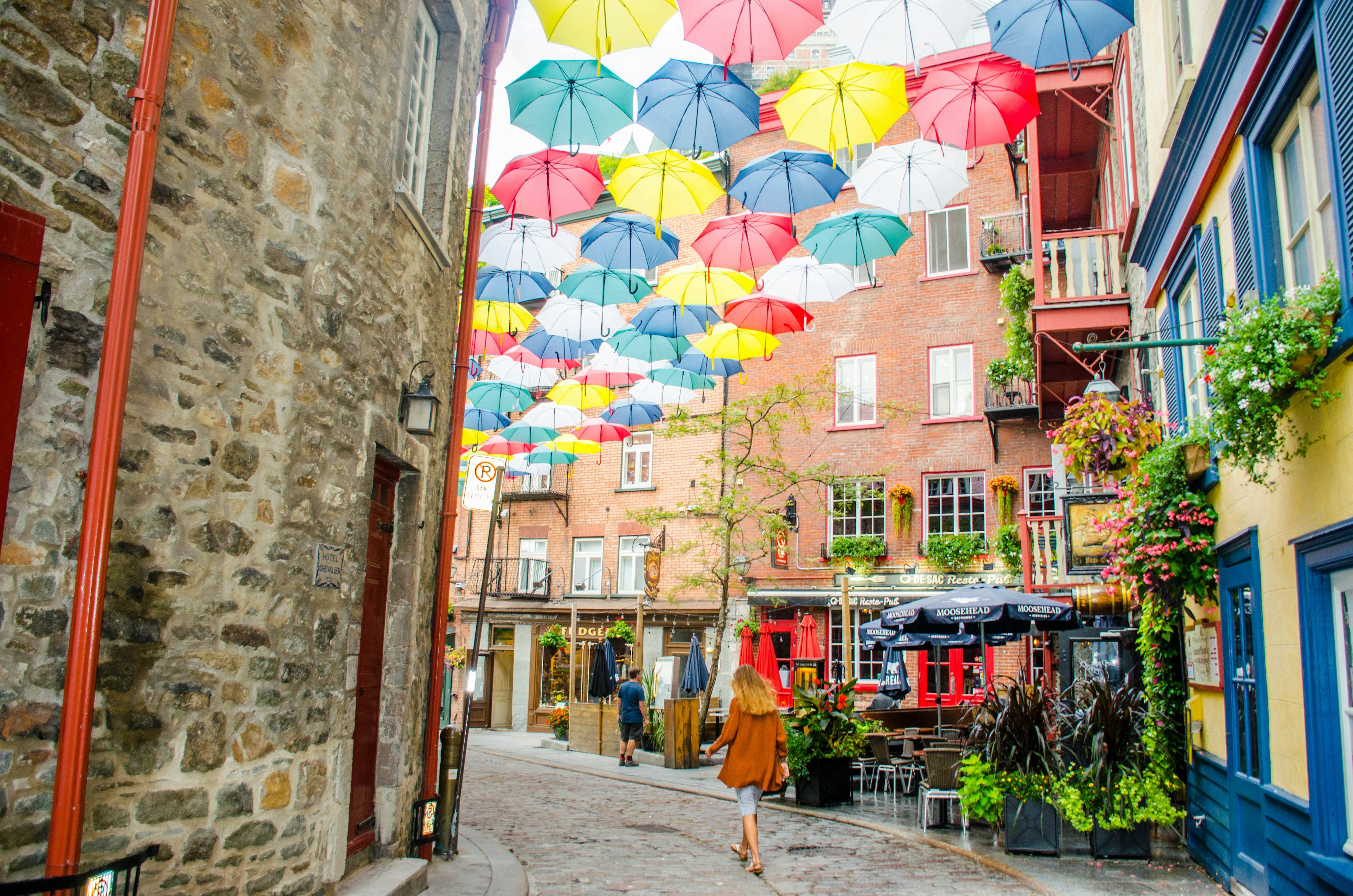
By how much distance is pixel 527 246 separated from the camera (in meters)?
12.8

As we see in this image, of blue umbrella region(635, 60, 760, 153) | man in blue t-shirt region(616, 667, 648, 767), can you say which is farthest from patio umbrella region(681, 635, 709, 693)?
blue umbrella region(635, 60, 760, 153)

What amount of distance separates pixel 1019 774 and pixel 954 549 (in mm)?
11656

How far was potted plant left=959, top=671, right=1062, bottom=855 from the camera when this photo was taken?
25.5ft

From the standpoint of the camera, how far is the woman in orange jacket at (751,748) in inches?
299

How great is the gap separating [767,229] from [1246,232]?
21.1ft

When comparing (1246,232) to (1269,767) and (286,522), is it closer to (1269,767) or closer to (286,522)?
(1269,767)

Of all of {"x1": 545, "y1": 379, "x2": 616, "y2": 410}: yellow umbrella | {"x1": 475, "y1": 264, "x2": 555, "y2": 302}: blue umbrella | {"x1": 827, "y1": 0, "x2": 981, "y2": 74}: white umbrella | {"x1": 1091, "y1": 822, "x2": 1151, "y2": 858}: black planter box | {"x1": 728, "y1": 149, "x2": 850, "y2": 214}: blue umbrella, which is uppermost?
{"x1": 827, "y1": 0, "x2": 981, "y2": 74}: white umbrella

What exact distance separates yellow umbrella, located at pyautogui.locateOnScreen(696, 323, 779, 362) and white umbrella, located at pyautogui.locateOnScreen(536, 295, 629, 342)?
152cm

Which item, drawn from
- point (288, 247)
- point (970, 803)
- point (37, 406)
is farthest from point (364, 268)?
point (970, 803)

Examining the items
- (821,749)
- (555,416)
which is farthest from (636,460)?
(821,749)

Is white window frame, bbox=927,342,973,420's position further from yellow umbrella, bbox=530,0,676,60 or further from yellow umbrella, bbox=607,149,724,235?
yellow umbrella, bbox=530,0,676,60

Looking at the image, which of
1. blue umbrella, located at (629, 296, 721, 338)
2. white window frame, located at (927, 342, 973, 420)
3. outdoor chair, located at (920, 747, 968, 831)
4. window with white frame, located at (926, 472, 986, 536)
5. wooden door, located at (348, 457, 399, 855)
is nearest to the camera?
wooden door, located at (348, 457, 399, 855)

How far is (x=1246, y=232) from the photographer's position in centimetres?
643

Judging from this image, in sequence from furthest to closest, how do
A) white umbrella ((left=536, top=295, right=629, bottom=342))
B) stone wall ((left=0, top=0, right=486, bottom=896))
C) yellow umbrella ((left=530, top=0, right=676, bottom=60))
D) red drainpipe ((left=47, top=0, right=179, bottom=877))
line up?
1. white umbrella ((left=536, top=295, right=629, bottom=342))
2. yellow umbrella ((left=530, top=0, right=676, bottom=60))
3. stone wall ((left=0, top=0, right=486, bottom=896))
4. red drainpipe ((left=47, top=0, right=179, bottom=877))
